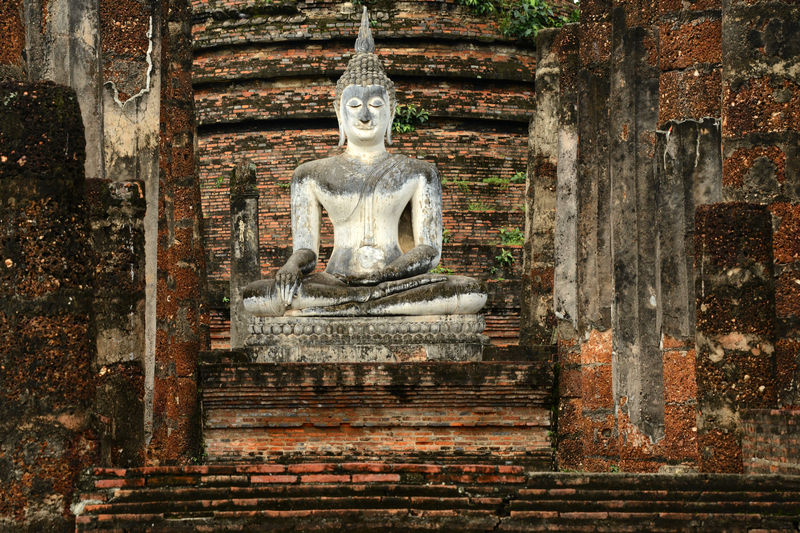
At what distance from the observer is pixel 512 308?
15242 millimetres

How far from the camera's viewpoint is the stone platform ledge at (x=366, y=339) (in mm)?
9602

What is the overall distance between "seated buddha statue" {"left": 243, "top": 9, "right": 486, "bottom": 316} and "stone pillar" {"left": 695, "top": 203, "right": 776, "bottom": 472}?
3.07 metres

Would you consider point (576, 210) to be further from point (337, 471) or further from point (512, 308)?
point (337, 471)

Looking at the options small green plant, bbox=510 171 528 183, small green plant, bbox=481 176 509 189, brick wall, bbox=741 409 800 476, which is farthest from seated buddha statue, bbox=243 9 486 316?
small green plant, bbox=510 171 528 183

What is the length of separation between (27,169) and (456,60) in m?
11.1

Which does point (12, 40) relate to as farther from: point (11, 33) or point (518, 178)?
point (518, 178)

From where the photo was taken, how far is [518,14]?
16.8m

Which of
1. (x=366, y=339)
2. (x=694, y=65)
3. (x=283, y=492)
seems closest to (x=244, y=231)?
(x=366, y=339)

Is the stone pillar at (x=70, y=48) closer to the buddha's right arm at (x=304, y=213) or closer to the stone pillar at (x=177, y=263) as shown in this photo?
the stone pillar at (x=177, y=263)

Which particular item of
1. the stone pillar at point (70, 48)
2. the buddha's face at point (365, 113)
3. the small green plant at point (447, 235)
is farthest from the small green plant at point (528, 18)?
the stone pillar at point (70, 48)

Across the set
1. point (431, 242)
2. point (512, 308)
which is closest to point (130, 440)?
point (431, 242)

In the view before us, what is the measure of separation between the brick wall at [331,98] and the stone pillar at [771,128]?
28.0 feet

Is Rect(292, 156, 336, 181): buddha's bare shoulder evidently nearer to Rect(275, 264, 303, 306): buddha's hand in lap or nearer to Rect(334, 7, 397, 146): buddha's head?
Rect(334, 7, 397, 146): buddha's head

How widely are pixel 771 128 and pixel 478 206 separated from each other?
351 inches
